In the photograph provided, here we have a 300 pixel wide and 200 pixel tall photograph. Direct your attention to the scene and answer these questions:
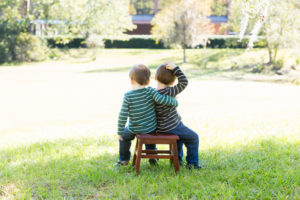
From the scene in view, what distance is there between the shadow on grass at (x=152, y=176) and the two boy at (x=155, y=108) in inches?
16.1

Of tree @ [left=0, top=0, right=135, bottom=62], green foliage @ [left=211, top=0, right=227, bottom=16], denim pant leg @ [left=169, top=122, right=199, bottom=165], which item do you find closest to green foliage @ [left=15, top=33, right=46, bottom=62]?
tree @ [left=0, top=0, right=135, bottom=62]

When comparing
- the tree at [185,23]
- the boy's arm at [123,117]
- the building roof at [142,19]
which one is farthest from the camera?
the building roof at [142,19]

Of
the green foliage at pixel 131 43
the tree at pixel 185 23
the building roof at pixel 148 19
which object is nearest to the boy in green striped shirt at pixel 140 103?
the tree at pixel 185 23

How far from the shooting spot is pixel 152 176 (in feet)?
13.3

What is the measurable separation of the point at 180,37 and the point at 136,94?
83.0 ft

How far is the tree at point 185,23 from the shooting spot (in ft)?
92.8

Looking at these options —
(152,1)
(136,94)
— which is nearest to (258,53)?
(152,1)

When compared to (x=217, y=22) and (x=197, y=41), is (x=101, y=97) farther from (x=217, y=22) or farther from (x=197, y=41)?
(x=217, y=22)

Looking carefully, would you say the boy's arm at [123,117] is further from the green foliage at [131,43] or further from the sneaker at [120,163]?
the green foliage at [131,43]

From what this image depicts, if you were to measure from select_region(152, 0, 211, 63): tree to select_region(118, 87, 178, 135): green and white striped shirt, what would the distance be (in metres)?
24.8

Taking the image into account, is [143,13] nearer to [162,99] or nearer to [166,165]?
[166,165]

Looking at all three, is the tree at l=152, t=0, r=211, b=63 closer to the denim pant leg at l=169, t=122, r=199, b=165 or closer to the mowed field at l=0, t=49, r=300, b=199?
the mowed field at l=0, t=49, r=300, b=199

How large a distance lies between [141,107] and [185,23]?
82.9 feet

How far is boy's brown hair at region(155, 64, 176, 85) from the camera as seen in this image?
429cm
